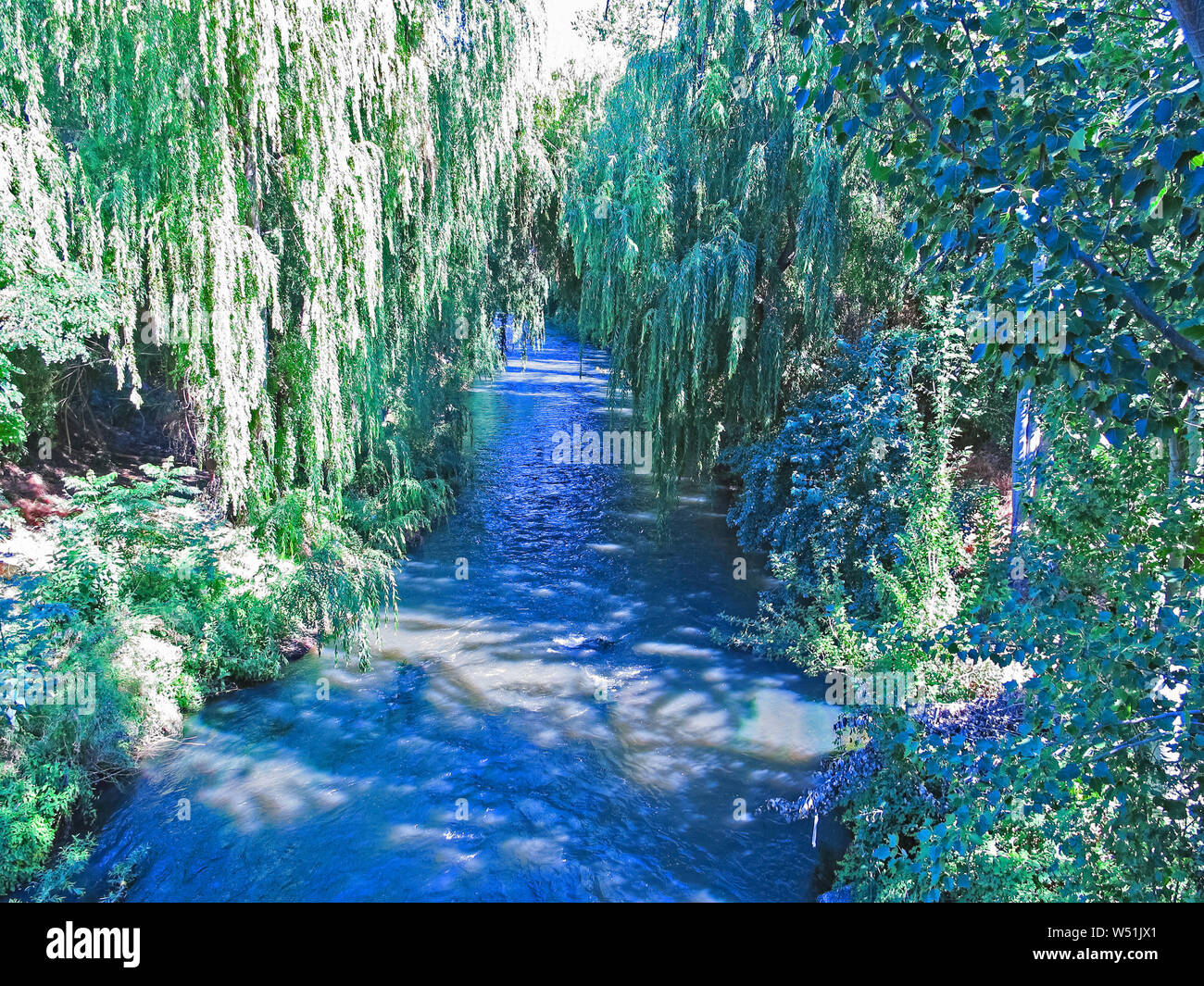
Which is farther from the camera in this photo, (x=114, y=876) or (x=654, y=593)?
(x=654, y=593)

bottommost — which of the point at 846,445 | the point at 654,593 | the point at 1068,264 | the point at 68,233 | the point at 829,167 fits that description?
the point at 654,593

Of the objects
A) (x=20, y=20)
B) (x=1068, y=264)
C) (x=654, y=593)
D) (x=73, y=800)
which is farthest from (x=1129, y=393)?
(x=20, y=20)

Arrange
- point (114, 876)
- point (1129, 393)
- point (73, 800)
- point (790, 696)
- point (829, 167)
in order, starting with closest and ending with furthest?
point (1129, 393), point (114, 876), point (73, 800), point (790, 696), point (829, 167)

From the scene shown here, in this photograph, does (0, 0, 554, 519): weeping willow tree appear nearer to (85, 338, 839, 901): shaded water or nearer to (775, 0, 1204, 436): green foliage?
(85, 338, 839, 901): shaded water

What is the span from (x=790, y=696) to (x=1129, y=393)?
5671 mm

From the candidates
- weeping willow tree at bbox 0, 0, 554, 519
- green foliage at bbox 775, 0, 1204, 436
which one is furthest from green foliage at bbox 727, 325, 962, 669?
weeping willow tree at bbox 0, 0, 554, 519

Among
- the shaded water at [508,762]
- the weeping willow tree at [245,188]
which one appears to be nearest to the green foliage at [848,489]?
the shaded water at [508,762]

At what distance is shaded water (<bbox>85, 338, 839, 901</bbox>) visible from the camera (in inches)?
199

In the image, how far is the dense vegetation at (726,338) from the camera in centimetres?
228

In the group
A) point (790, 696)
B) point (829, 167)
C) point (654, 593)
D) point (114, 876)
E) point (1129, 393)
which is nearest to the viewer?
point (1129, 393)

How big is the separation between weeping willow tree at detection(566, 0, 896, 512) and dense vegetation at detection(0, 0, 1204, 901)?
2.1 inches

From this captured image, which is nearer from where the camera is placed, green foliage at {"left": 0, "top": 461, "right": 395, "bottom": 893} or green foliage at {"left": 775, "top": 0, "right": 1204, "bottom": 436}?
green foliage at {"left": 775, "top": 0, "right": 1204, "bottom": 436}

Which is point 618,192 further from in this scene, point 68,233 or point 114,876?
point 114,876

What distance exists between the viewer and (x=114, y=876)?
4922mm
